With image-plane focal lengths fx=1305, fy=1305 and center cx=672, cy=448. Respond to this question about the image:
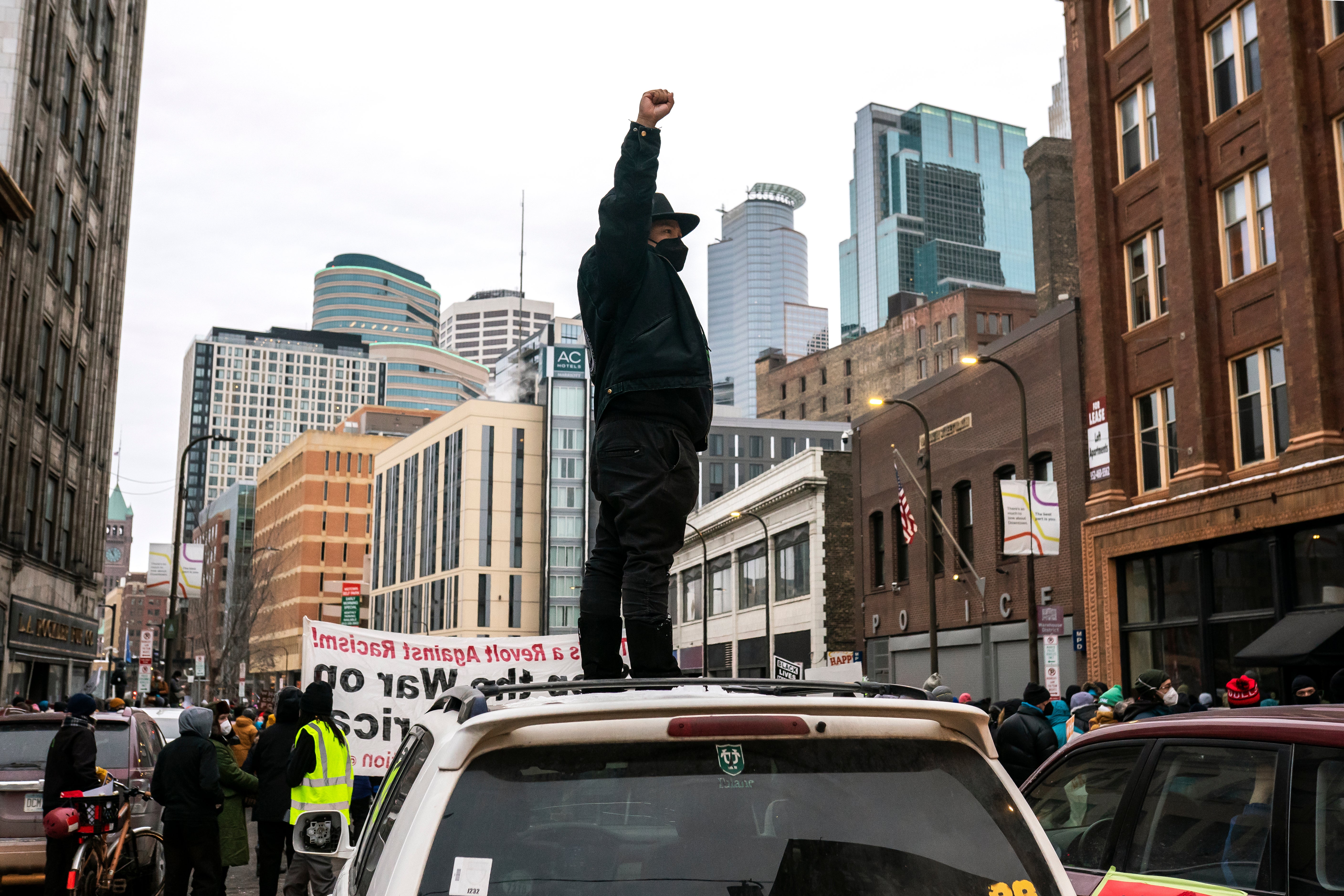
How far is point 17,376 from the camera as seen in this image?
33188 millimetres

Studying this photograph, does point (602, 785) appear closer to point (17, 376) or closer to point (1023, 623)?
point (1023, 623)

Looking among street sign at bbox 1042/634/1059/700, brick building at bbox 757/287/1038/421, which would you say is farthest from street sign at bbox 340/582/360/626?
street sign at bbox 1042/634/1059/700

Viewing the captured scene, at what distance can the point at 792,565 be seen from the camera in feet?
182

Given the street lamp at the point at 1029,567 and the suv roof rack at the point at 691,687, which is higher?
the street lamp at the point at 1029,567

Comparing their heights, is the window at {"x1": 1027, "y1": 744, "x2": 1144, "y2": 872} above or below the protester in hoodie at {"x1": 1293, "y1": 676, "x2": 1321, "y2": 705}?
below

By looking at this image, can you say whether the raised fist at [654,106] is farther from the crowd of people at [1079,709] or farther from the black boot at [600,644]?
the crowd of people at [1079,709]

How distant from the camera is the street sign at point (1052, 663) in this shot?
25.3 m

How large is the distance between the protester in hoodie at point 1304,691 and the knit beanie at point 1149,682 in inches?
50.2

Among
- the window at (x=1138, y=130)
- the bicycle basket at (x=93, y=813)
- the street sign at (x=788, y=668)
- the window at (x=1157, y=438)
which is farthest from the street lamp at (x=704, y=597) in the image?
the bicycle basket at (x=93, y=813)

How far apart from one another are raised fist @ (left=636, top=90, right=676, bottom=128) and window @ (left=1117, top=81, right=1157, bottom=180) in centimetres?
2555

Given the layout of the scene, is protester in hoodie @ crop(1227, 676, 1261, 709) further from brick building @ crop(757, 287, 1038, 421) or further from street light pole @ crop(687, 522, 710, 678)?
brick building @ crop(757, 287, 1038, 421)

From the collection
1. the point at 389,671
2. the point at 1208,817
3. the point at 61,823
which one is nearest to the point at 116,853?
the point at 61,823

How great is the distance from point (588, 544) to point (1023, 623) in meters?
80.4

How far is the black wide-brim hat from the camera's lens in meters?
5.71
